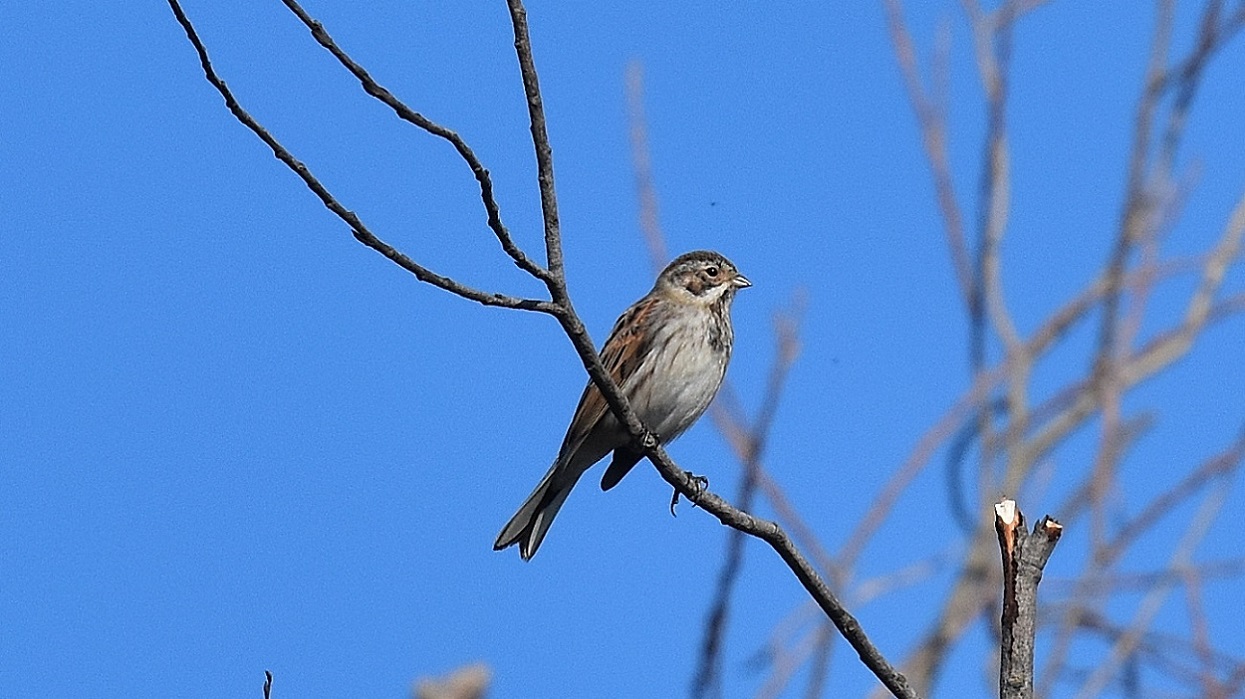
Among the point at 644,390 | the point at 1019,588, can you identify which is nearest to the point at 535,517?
the point at 644,390

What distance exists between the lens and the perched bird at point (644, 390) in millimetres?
6969

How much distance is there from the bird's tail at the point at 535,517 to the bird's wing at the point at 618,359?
4.4 inches

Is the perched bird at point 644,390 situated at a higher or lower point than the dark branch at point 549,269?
higher

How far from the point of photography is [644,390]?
7.20 metres

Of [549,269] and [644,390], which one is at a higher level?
[644,390]

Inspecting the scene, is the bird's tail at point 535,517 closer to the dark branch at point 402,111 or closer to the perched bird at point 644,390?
the perched bird at point 644,390

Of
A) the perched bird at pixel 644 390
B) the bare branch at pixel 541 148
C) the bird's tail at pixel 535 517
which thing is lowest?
the bare branch at pixel 541 148

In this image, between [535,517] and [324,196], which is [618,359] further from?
[324,196]

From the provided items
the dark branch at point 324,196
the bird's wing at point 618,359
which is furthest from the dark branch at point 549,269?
the bird's wing at point 618,359

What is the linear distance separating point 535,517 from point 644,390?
722 mm

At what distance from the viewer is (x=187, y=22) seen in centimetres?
367

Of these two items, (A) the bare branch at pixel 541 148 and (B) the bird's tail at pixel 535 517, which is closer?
(A) the bare branch at pixel 541 148

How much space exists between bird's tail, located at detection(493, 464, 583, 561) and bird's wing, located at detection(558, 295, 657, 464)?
11 cm

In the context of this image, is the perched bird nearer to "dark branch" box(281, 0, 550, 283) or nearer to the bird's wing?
the bird's wing
